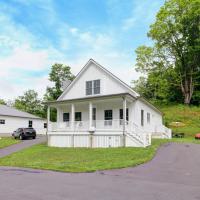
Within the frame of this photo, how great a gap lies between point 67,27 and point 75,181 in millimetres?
13093

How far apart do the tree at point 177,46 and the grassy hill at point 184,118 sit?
11.3 ft

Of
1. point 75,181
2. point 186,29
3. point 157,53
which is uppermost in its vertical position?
point 186,29

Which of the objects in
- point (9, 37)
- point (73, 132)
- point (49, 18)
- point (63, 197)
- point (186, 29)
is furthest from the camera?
point (186, 29)

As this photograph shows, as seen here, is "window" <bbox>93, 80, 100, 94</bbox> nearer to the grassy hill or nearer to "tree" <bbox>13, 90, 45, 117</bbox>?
the grassy hill

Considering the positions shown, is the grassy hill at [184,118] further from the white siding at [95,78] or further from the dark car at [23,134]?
the dark car at [23,134]

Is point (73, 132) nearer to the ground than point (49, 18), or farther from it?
nearer to the ground

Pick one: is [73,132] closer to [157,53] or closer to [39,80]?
[157,53]

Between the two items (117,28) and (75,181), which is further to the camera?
(117,28)

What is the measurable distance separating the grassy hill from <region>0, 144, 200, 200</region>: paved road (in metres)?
22.4

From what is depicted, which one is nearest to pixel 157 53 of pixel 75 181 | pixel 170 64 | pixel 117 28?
pixel 170 64

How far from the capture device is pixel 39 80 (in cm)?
6334

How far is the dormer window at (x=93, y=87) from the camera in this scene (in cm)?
2552

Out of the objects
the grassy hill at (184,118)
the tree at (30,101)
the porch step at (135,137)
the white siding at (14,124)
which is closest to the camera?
the porch step at (135,137)

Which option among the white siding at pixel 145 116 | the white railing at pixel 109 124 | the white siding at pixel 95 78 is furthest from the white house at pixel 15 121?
the white siding at pixel 145 116
